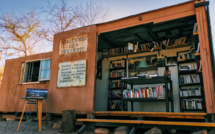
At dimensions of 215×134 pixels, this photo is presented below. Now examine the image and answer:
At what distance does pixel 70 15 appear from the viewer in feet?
50.9

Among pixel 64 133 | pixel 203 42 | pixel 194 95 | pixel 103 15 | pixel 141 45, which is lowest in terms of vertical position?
pixel 64 133

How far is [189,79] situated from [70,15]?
11.9 meters

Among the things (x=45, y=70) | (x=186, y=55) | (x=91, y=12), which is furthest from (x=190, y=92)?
(x=91, y=12)

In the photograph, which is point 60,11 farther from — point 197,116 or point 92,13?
point 197,116

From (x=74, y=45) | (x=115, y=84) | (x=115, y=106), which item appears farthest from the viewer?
(x=115, y=84)

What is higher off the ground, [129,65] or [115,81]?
[129,65]

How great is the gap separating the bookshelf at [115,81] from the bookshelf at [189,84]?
2.00 m

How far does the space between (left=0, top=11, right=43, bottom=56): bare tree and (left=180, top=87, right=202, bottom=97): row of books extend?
44.1ft

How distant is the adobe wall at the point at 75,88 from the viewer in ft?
17.4

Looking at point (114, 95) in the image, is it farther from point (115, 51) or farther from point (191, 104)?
point (191, 104)

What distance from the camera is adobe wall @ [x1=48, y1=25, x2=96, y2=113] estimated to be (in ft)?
17.4

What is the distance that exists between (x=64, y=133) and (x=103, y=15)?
1192cm

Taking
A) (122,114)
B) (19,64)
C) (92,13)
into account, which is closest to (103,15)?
(92,13)

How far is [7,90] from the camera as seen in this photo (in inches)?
303
